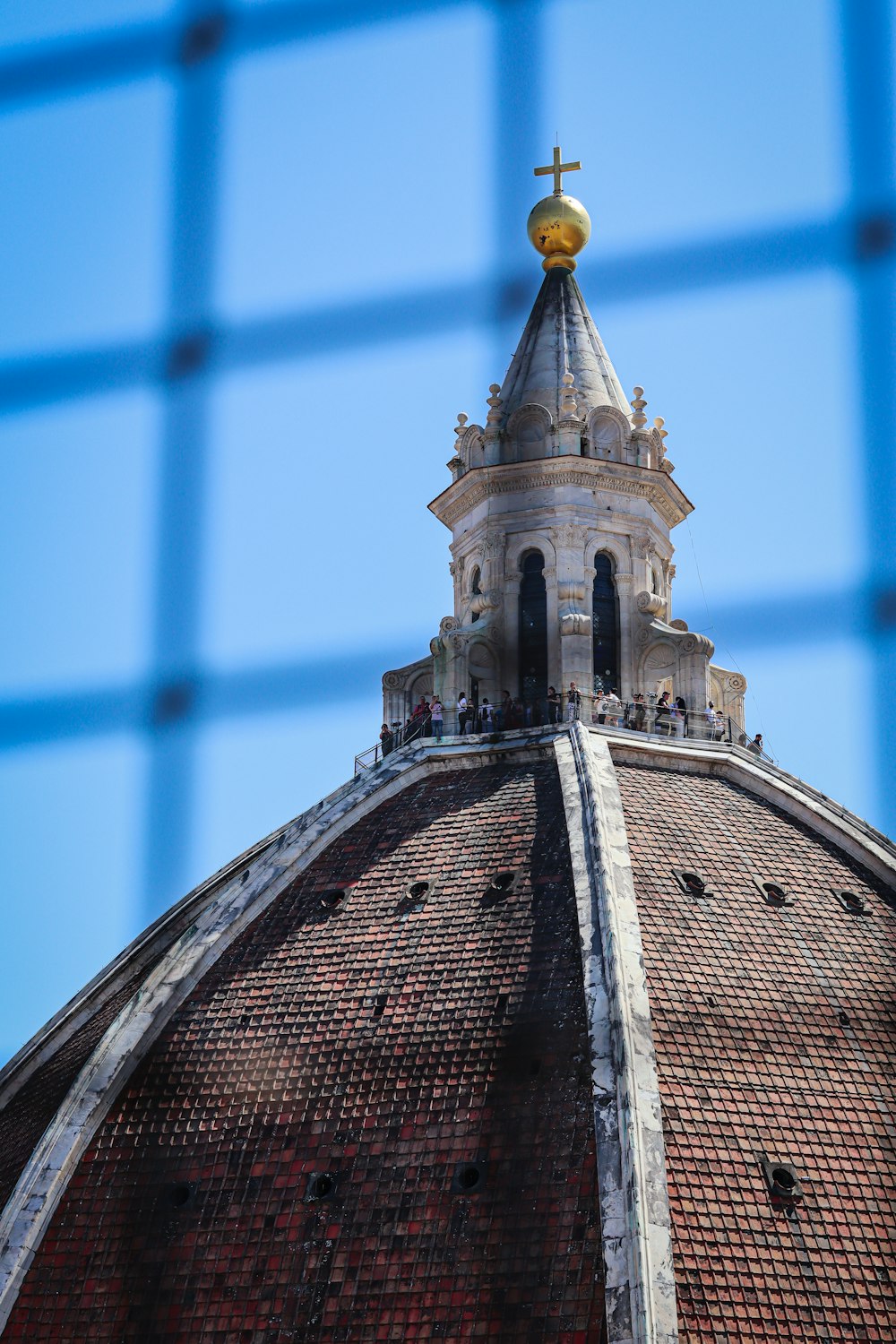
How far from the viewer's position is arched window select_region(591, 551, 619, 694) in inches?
1674

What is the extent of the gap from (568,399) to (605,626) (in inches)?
160

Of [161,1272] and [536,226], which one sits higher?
[536,226]

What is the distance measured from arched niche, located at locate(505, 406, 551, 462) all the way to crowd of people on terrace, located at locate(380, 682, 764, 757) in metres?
4.68

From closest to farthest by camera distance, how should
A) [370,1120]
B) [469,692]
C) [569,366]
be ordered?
[370,1120] < [469,692] < [569,366]

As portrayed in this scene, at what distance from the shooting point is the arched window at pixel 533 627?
138 feet

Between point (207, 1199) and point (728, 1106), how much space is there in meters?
6.36

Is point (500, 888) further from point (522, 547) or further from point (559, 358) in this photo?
point (559, 358)

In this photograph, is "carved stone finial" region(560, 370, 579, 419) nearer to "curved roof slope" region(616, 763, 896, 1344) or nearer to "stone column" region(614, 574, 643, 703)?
"stone column" region(614, 574, 643, 703)

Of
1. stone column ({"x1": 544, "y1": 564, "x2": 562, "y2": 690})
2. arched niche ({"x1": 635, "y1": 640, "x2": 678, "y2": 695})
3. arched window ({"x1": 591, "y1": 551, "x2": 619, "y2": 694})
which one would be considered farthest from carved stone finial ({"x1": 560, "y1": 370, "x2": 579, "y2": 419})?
arched niche ({"x1": 635, "y1": 640, "x2": 678, "y2": 695})

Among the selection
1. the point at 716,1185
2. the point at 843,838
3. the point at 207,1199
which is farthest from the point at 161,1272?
the point at 843,838

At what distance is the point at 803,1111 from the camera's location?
31891mm

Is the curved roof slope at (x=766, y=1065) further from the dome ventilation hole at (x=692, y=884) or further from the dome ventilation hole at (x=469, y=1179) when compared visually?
the dome ventilation hole at (x=469, y=1179)

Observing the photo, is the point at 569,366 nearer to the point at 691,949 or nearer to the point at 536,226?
the point at 536,226

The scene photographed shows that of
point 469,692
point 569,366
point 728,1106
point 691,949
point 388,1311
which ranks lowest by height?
point 388,1311
